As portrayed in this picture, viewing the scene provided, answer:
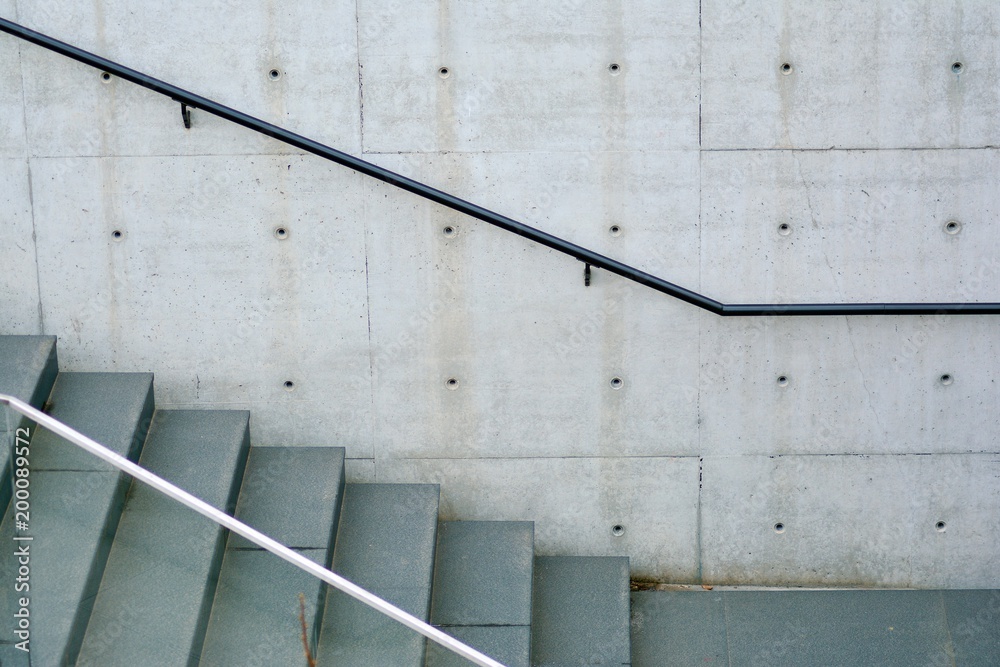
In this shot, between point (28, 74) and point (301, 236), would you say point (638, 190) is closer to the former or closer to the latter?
point (301, 236)

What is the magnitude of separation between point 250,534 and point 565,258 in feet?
5.28

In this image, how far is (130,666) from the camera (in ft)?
7.94

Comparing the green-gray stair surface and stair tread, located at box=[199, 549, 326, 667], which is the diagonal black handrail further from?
Answer: stair tread, located at box=[199, 549, 326, 667]

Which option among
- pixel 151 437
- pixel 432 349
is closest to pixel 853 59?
pixel 432 349

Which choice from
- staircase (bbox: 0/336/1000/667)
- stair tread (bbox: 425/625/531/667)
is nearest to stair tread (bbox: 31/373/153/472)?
staircase (bbox: 0/336/1000/667)

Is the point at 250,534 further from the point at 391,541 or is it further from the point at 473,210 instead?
the point at 473,210

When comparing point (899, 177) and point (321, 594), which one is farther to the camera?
point (899, 177)

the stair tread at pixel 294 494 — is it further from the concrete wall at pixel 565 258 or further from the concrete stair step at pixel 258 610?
the concrete stair step at pixel 258 610

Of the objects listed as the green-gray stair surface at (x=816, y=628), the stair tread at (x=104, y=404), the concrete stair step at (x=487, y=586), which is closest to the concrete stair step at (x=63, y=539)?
the stair tread at (x=104, y=404)

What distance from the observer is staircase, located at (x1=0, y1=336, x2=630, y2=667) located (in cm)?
236

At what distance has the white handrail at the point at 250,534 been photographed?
2434 mm

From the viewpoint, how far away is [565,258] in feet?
11.7

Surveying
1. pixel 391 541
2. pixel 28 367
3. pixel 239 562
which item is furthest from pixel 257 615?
pixel 28 367

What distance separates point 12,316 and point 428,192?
1599 millimetres
